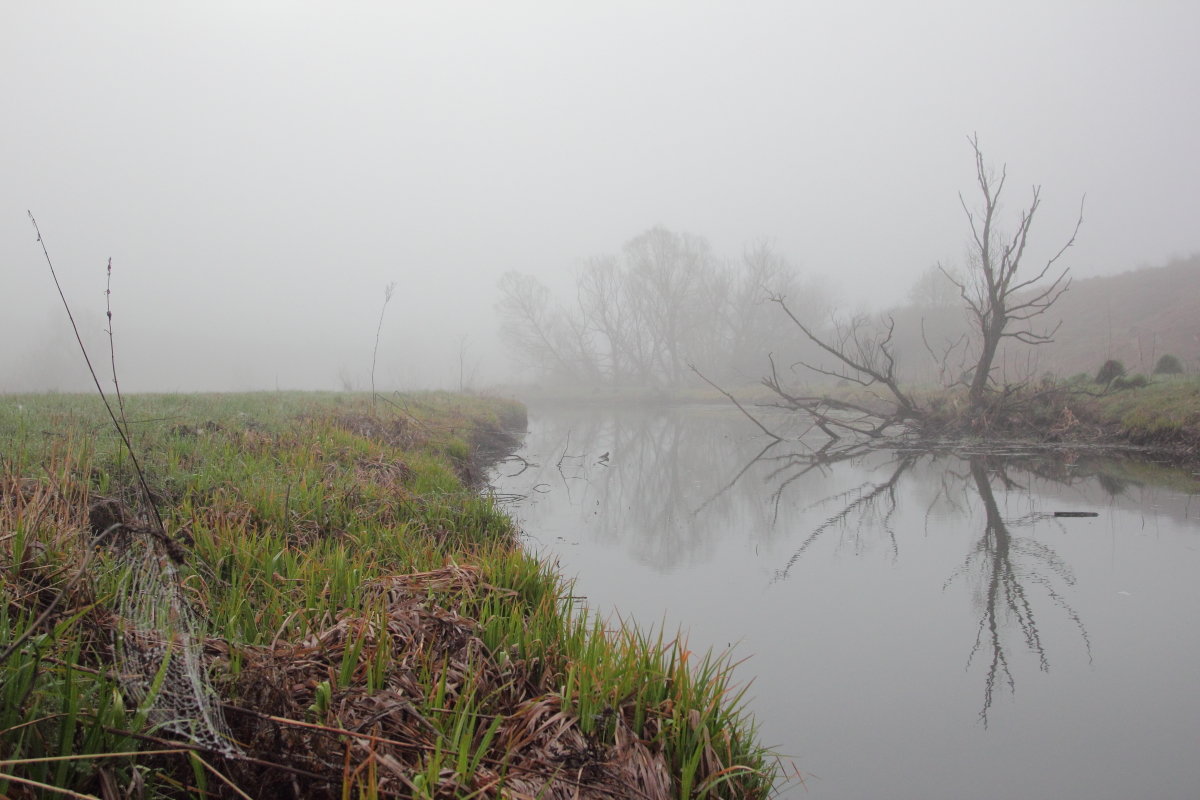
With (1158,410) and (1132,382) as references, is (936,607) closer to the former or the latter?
(1158,410)

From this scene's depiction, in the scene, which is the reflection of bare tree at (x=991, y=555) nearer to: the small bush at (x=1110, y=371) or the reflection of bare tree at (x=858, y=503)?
the reflection of bare tree at (x=858, y=503)

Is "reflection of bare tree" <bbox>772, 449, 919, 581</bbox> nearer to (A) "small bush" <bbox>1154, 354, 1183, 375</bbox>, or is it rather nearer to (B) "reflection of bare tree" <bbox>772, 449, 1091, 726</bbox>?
(B) "reflection of bare tree" <bbox>772, 449, 1091, 726</bbox>

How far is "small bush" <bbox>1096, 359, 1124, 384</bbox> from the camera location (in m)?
11.9

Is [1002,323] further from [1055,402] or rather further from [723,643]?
[723,643]

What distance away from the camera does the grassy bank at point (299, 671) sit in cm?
164

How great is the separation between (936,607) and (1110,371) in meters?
10.3

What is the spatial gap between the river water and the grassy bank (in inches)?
23.1

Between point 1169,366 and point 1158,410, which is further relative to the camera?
point 1169,366

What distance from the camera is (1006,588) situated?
4.92 meters

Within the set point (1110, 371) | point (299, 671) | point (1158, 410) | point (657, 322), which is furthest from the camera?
point (657, 322)

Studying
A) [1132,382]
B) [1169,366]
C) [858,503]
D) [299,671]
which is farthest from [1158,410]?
[299,671]

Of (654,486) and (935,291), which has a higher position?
(935,291)

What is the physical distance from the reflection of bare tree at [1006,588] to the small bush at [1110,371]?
7.19m

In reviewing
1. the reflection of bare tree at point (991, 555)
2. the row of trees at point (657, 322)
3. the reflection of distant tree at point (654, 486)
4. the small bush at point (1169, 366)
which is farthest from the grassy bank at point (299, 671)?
the row of trees at point (657, 322)
